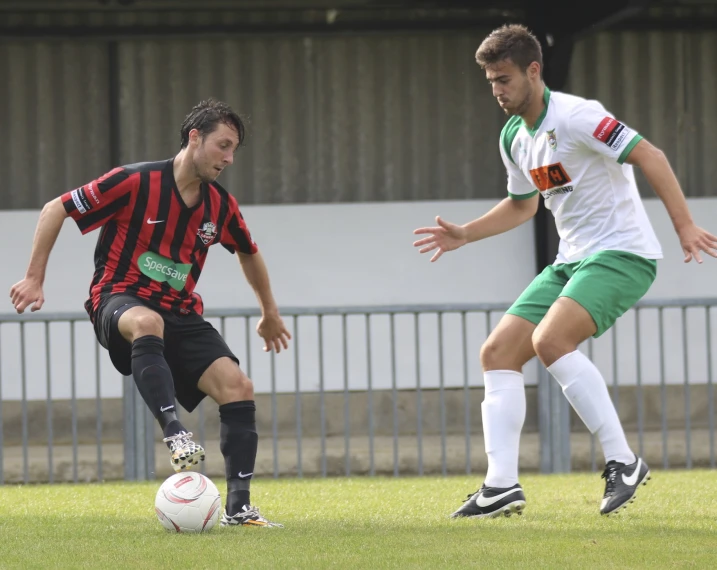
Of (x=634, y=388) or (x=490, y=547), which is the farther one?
(x=634, y=388)

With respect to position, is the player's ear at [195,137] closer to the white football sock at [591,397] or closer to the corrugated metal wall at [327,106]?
the white football sock at [591,397]

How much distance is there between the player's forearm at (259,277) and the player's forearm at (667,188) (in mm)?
1711

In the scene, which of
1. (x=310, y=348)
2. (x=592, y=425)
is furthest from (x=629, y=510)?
(x=310, y=348)

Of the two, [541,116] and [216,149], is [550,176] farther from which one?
[216,149]

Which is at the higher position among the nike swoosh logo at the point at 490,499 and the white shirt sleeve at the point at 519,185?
the white shirt sleeve at the point at 519,185

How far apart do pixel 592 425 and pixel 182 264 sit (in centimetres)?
174

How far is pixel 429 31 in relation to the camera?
10891 mm

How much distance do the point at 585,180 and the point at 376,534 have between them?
1.63 metres

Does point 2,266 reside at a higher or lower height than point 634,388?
higher

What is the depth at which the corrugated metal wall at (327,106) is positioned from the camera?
35.9ft

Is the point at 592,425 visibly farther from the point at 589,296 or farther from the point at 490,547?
the point at 490,547

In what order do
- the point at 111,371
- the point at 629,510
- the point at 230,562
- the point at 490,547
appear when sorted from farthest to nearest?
1. the point at 111,371
2. the point at 629,510
3. the point at 490,547
4. the point at 230,562

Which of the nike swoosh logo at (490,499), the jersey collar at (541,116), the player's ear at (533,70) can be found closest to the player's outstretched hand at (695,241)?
the jersey collar at (541,116)

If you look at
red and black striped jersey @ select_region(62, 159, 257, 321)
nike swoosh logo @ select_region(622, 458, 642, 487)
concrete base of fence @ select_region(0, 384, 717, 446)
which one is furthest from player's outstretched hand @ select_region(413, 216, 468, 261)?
concrete base of fence @ select_region(0, 384, 717, 446)
